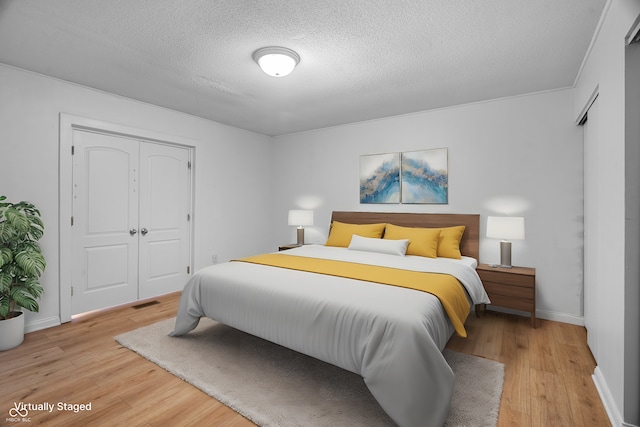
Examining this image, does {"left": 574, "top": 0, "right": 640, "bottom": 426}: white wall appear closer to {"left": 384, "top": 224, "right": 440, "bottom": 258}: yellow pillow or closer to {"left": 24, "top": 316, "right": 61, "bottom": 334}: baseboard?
{"left": 384, "top": 224, "right": 440, "bottom": 258}: yellow pillow

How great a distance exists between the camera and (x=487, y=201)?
365 centimetres

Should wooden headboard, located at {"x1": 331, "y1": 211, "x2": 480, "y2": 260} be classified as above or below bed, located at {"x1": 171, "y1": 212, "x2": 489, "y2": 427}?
above

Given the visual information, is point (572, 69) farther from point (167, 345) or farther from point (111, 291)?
point (111, 291)

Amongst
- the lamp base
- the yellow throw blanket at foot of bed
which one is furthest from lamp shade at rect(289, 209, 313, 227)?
the lamp base

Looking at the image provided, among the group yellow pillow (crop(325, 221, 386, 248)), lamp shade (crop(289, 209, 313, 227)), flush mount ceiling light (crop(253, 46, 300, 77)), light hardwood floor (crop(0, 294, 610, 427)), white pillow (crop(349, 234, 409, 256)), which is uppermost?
flush mount ceiling light (crop(253, 46, 300, 77))

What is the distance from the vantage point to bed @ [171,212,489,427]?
1.61 metres

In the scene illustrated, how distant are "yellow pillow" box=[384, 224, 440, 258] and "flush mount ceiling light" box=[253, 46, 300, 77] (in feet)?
7.46

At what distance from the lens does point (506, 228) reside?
3.21 m

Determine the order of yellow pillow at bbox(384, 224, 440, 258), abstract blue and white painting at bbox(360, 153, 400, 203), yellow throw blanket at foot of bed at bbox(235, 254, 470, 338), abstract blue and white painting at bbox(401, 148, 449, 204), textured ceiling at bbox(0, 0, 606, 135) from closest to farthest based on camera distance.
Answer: textured ceiling at bbox(0, 0, 606, 135) < yellow throw blanket at foot of bed at bbox(235, 254, 470, 338) < yellow pillow at bbox(384, 224, 440, 258) < abstract blue and white painting at bbox(401, 148, 449, 204) < abstract blue and white painting at bbox(360, 153, 400, 203)

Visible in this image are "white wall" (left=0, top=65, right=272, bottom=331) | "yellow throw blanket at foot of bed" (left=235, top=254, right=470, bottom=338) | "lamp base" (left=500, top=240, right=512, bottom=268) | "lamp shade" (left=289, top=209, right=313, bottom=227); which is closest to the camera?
"yellow throw blanket at foot of bed" (left=235, top=254, right=470, bottom=338)

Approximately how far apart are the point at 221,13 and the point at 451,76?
2144 mm

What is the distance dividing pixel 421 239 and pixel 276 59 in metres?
2.43

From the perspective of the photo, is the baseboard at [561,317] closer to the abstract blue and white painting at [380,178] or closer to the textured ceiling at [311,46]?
the abstract blue and white painting at [380,178]

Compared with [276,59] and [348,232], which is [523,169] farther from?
[276,59]
